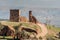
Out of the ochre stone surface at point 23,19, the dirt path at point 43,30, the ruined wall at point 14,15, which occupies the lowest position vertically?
the dirt path at point 43,30

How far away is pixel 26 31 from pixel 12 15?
119 centimetres

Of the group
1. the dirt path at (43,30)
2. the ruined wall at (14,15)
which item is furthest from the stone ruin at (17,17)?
the dirt path at (43,30)

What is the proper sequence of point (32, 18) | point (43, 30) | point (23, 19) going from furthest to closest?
point (32, 18) → point (23, 19) → point (43, 30)

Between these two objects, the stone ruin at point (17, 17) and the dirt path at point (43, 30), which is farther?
the stone ruin at point (17, 17)

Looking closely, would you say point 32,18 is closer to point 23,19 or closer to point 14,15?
point 23,19

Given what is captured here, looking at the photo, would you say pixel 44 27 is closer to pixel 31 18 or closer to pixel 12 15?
pixel 31 18

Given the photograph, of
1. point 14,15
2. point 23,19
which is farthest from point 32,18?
point 14,15

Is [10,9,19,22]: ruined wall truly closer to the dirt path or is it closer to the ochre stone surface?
Result: the ochre stone surface

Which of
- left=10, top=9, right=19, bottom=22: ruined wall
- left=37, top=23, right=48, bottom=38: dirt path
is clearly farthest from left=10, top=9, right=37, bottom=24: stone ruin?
left=37, top=23, right=48, bottom=38: dirt path

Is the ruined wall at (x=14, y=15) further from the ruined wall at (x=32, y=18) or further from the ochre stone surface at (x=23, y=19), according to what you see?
the ruined wall at (x=32, y=18)

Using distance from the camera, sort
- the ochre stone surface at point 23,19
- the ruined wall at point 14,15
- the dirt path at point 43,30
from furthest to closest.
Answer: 1. the ochre stone surface at point 23,19
2. the ruined wall at point 14,15
3. the dirt path at point 43,30

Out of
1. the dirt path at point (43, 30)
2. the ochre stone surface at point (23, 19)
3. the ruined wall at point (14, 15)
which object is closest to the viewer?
the dirt path at point (43, 30)

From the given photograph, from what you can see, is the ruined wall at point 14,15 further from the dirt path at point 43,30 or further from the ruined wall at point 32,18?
the dirt path at point 43,30

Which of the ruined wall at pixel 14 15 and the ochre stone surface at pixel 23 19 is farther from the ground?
the ruined wall at pixel 14 15
